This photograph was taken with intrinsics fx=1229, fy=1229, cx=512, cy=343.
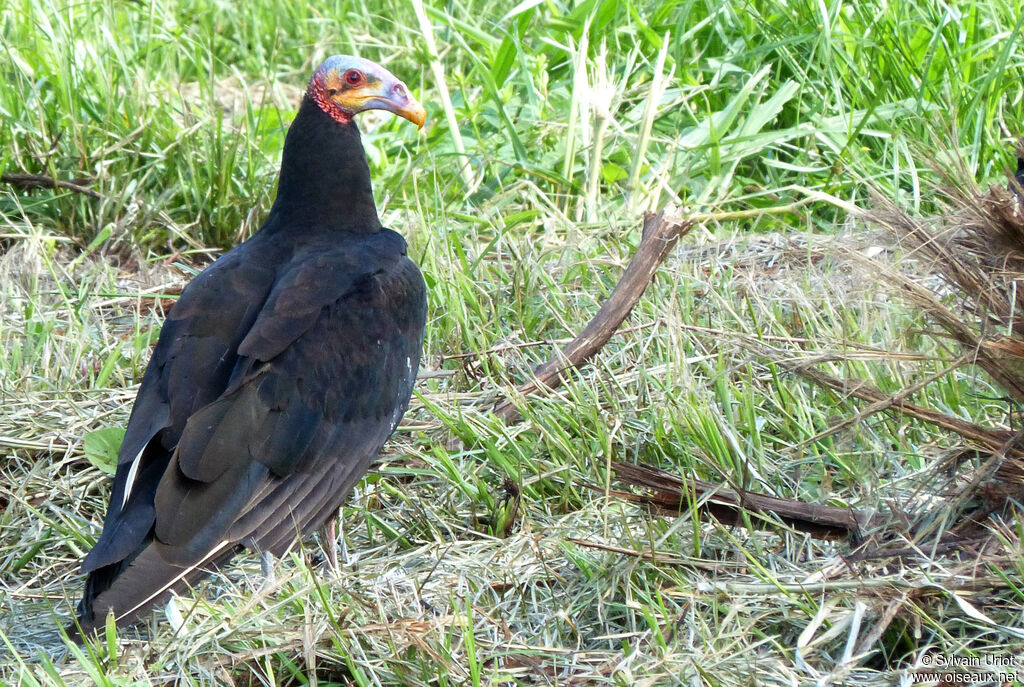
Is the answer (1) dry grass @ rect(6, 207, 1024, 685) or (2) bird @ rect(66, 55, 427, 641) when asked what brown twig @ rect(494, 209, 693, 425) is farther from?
(2) bird @ rect(66, 55, 427, 641)

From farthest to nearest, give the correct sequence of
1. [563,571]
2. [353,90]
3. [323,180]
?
[353,90], [323,180], [563,571]

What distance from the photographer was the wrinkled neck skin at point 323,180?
3.17m

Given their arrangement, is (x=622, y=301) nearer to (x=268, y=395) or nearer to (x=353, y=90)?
(x=353, y=90)

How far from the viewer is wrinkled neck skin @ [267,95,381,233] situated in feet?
10.4

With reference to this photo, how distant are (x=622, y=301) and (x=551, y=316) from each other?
1.29ft

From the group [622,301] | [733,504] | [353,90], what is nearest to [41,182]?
[353,90]

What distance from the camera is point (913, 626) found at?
221 cm

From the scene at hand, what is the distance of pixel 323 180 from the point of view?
3.19 m

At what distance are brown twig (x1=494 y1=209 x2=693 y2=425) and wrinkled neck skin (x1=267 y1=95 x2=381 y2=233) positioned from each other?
0.60m

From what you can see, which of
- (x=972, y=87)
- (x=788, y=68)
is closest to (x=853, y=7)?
(x=788, y=68)

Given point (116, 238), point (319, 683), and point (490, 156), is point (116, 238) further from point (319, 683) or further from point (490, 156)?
point (319, 683)

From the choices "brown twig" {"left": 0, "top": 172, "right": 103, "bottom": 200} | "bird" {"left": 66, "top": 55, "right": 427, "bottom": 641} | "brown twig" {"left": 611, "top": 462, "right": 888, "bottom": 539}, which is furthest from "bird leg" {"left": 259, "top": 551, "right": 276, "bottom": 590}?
"brown twig" {"left": 0, "top": 172, "right": 103, "bottom": 200}

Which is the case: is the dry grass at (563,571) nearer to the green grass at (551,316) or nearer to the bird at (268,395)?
the green grass at (551,316)

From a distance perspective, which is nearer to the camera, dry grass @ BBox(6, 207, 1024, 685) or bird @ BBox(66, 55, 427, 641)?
dry grass @ BBox(6, 207, 1024, 685)
